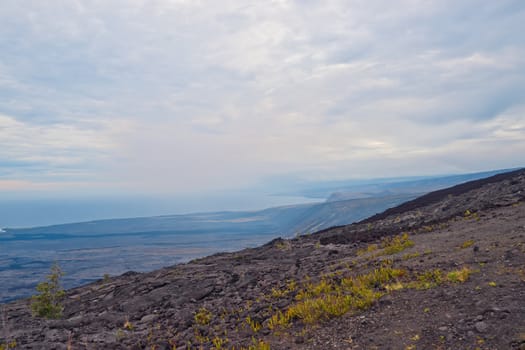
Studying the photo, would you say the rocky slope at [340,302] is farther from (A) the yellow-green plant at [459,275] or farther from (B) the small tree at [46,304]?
(B) the small tree at [46,304]

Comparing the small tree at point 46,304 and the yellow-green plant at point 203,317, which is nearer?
the yellow-green plant at point 203,317

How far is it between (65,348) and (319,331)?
7.32 metres

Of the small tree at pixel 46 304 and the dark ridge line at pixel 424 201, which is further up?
the dark ridge line at pixel 424 201

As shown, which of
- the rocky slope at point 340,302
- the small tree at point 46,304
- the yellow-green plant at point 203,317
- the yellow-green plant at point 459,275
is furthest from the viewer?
the small tree at point 46,304

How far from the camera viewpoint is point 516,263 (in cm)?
1025

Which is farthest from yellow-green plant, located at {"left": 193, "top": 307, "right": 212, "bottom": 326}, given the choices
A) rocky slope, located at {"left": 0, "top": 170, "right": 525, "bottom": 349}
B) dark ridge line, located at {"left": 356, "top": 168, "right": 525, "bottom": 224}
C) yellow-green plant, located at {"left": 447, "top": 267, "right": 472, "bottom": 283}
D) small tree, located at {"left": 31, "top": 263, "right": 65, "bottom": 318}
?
dark ridge line, located at {"left": 356, "top": 168, "right": 525, "bottom": 224}

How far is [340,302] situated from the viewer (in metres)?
9.94

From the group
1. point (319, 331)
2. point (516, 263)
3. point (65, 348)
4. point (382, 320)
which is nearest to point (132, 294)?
point (65, 348)

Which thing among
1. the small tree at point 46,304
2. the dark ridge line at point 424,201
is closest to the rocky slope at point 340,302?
the small tree at point 46,304

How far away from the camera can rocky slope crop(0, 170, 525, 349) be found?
762 cm

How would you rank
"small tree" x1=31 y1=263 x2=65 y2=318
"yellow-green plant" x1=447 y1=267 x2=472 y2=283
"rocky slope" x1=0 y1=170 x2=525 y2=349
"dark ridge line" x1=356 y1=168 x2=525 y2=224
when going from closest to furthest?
1. "rocky slope" x1=0 y1=170 x2=525 y2=349
2. "yellow-green plant" x1=447 y1=267 x2=472 y2=283
3. "small tree" x1=31 y1=263 x2=65 y2=318
4. "dark ridge line" x1=356 y1=168 x2=525 y2=224

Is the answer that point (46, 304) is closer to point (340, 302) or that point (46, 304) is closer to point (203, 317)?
point (203, 317)

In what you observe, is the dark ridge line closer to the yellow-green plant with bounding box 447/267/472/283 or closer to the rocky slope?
the rocky slope

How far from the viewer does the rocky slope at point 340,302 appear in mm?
7617
